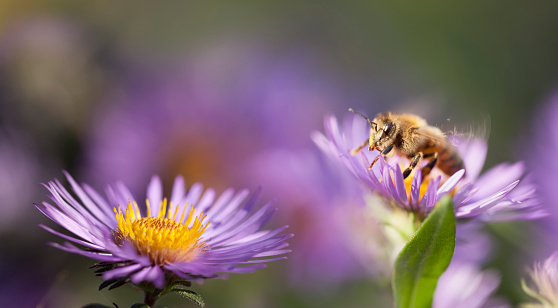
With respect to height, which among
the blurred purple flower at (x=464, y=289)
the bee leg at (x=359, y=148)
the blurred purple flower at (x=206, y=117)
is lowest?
the blurred purple flower at (x=464, y=289)

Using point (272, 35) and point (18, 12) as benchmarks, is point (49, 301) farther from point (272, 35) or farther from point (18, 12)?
point (272, 35)

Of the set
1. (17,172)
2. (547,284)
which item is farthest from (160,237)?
(17,172)

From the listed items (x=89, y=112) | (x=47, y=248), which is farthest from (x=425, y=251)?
(x=89, y=112)

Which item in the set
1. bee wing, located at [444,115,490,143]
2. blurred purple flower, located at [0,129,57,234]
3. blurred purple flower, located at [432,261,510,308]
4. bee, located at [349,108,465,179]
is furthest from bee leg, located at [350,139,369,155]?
blurred purple flower, located at [0,129,57,234]

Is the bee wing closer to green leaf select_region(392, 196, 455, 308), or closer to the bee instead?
the bee

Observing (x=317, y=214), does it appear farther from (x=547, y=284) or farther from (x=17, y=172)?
(x=547, y=284)

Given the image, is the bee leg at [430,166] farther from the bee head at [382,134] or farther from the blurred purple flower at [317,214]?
the blurred purple flower at [317,214]

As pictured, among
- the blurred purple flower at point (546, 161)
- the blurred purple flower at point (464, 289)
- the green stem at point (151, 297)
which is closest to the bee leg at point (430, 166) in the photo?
the blurred purple flower at point (464, 289)
